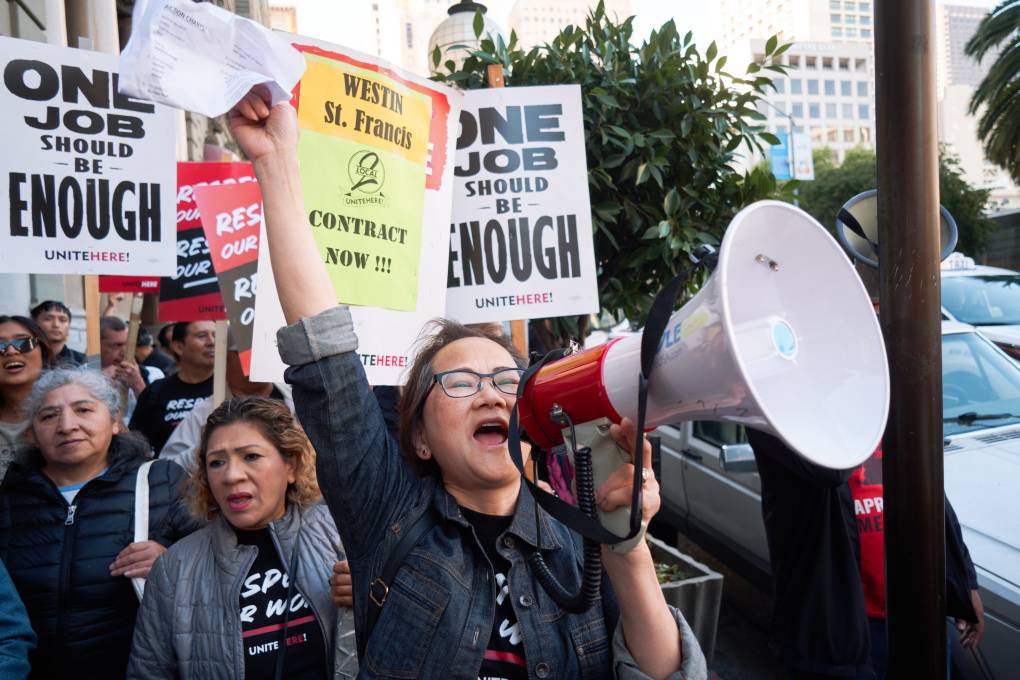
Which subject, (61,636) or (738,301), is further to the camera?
(61,636)

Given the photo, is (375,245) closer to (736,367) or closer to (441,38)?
(736,367)

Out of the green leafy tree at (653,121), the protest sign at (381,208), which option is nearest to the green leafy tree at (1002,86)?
the green leafy tree at (653,121)

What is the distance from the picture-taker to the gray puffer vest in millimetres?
2244

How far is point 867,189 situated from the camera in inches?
195

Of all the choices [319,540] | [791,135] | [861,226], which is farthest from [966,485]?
[791,135]

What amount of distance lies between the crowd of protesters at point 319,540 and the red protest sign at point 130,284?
7.38 feet

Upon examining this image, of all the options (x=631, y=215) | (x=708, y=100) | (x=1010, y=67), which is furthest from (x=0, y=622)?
(x=1010, y=67)

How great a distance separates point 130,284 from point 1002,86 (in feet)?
66.9

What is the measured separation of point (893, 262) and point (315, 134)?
1.93 metres

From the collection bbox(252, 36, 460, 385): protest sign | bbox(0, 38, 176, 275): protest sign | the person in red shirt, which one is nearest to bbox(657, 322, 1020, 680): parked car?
the person in red shirt

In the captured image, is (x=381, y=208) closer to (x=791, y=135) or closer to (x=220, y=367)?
(x=220, y=367)

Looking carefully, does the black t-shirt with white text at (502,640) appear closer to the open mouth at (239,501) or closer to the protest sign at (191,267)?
the open mouth at (239,501)

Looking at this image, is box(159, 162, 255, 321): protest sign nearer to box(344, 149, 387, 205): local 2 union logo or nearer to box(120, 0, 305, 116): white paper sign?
box(344, 149, 387, 205): local 2 union logo

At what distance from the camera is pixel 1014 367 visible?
425cm
